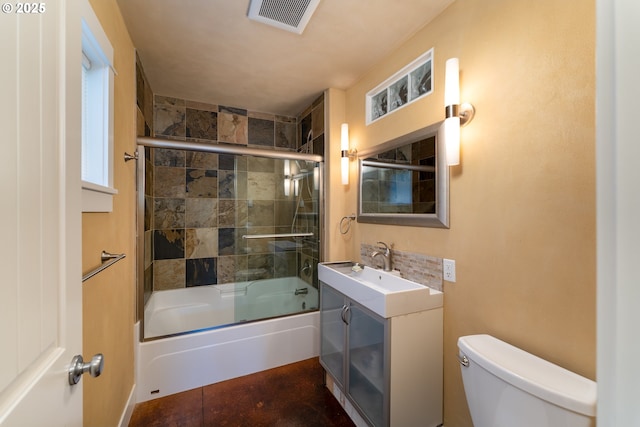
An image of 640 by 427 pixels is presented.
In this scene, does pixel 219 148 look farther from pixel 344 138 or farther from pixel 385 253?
pixel 385 253

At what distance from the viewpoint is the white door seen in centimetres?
41

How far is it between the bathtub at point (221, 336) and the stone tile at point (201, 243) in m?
0.37

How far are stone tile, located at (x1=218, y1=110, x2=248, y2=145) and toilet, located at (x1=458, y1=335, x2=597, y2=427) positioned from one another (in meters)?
2.84

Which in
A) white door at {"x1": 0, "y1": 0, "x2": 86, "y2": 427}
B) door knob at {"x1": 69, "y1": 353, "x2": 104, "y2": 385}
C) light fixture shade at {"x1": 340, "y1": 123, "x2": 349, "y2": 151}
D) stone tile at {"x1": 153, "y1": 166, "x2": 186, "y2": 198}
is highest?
light fixture shade at {"x1": 340, "y1": 123, "x2": 349, "y2": 151}

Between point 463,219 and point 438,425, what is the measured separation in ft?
3.84

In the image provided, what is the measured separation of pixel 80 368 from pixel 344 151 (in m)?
2.02

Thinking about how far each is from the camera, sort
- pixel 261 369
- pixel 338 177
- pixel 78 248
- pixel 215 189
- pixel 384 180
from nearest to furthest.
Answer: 1. pixel 78 248
2. pixel 384 180
3. pixel 261 369
4. pixel 338 177
5. pixel 215 189

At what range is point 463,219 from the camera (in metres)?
1.35

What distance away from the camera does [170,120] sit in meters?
2.68

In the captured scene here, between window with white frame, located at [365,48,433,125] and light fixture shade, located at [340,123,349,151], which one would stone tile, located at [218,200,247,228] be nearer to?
light fixture shade, located at [340,123,349,151]

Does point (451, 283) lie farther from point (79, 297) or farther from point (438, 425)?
point (79, 297)

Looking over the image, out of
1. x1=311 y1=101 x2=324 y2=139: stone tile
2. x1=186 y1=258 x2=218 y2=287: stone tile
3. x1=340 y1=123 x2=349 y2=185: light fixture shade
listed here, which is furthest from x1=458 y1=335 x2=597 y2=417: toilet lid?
x1=186 y1=258 x2=218 y2=287: stone tile

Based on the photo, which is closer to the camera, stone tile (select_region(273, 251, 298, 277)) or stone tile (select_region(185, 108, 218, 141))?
stone tile (select_region(273, 251, 298, 277))

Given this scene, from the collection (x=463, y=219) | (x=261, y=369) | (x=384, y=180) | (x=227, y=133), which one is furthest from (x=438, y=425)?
(x=227, y=133)
